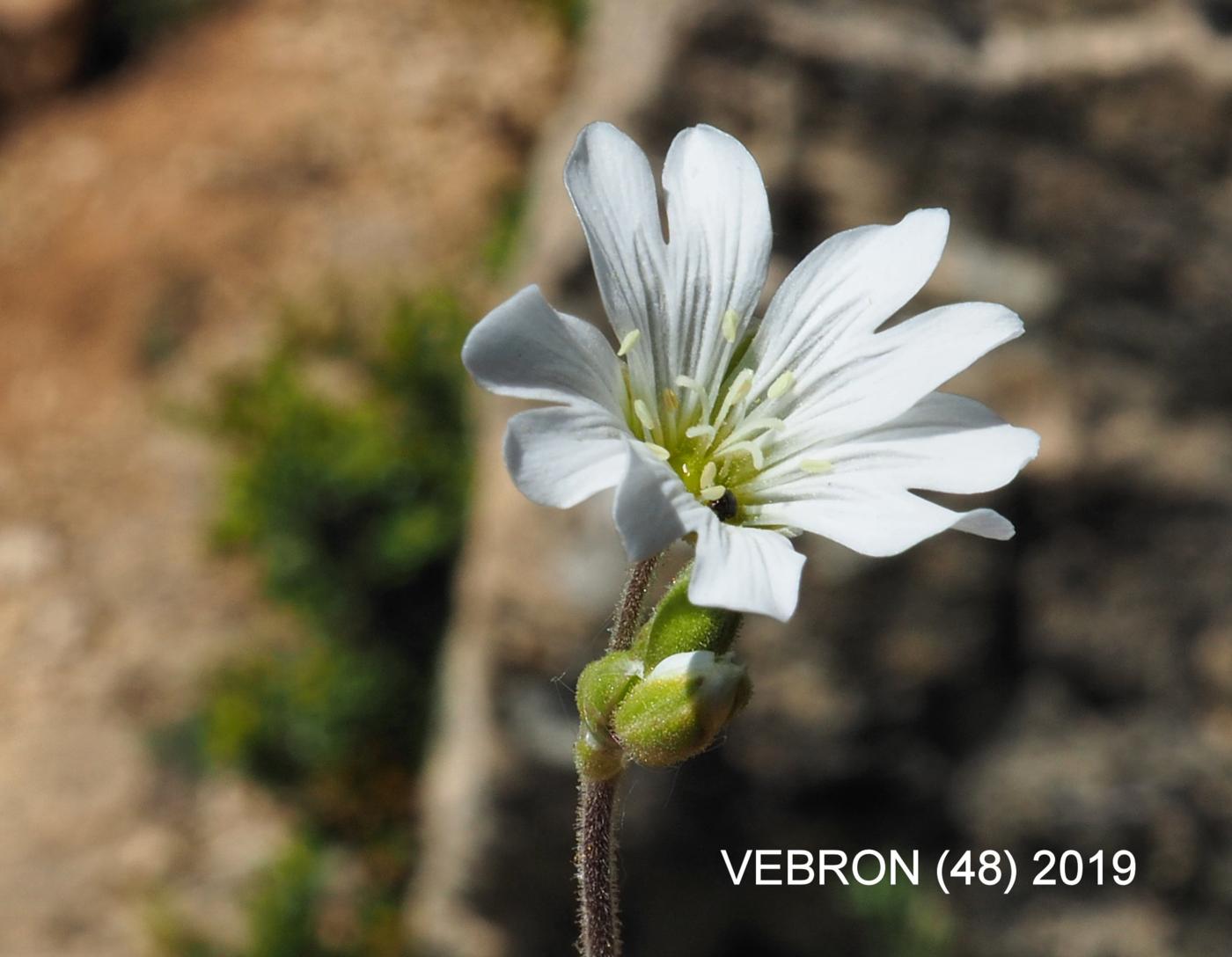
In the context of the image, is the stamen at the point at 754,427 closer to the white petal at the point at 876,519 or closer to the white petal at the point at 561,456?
the white petal at the point at 876,519

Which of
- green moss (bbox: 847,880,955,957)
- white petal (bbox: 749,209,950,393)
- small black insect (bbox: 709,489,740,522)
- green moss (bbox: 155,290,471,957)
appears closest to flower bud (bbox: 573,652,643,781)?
small black insect (bbox: 709,489,740,522)

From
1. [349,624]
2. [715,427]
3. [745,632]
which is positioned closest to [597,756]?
[715,427]

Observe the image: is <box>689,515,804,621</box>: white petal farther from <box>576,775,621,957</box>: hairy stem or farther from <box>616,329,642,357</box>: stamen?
<box>576,775,621,957</box>: hairy stem

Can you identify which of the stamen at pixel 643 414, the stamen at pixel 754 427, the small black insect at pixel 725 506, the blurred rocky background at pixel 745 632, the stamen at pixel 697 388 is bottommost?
the small black insect at pixel 725 506

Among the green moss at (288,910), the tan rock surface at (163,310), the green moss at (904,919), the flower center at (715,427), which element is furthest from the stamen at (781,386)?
the tan rock surface at (163,310)

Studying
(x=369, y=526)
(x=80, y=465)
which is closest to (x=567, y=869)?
(x=369, y=526)

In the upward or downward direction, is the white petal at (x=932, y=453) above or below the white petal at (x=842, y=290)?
below

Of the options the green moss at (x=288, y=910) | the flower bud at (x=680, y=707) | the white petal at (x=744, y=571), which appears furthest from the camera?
Answer: the green moss at (x=288, y=910)
